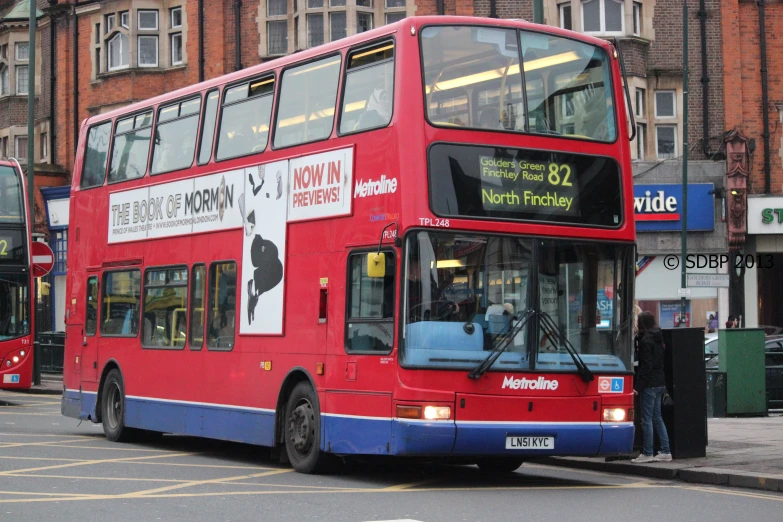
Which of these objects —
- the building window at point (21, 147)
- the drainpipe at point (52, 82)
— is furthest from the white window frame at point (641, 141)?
the building window at point (21, 147)

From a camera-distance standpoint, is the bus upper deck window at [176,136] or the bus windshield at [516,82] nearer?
the bus windshield at [516,82]

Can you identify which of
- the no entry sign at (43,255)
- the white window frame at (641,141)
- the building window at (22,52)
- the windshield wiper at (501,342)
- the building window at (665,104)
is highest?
the building window at (22,52)

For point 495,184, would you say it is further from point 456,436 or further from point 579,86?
point 456,436

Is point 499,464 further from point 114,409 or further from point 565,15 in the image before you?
point 565,15

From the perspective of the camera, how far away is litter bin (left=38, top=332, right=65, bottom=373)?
3566cm

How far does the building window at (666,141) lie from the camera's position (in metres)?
33.5

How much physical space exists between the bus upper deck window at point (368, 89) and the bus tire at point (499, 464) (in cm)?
381

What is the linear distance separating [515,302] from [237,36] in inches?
943

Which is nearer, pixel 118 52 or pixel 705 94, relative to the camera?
pixel 705 94

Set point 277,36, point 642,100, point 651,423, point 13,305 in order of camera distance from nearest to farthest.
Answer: point 651,423, point 13,305, point 642,100, point 277,36

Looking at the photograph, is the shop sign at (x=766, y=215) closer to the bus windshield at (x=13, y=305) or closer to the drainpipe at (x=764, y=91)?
the drainpipe at (x=764, y=91)

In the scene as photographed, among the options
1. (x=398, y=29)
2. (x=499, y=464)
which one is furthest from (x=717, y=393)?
(x=398, y=29)

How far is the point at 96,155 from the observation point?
18484 millimetres

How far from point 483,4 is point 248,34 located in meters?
6.24
